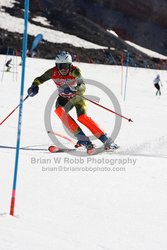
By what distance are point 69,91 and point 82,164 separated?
155 centimetres

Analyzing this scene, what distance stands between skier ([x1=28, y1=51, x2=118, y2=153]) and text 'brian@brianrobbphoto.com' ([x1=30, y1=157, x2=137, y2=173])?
69cm

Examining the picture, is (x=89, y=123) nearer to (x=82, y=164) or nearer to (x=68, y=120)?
(x=68, y=120)

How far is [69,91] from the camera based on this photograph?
7.31 metres

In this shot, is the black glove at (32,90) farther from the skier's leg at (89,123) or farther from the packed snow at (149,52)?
the packed snow at (149,52)

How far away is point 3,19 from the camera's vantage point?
46.1 metres

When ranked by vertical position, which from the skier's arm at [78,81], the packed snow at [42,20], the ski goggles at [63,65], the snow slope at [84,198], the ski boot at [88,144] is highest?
the packed snow at [42,20]

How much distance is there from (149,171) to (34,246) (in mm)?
3415

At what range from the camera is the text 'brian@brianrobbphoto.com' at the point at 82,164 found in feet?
19.7

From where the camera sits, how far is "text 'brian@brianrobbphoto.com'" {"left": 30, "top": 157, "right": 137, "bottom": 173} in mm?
5994

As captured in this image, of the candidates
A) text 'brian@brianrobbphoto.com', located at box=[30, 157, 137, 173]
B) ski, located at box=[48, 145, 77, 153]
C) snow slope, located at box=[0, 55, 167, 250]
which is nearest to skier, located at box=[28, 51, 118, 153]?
ski, located at box=[48, 145, 77, 153]

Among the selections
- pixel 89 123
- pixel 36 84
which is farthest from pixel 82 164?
pixel 36 84

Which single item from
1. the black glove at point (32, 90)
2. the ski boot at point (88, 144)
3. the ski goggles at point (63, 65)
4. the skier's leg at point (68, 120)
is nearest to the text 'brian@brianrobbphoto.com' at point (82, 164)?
the ski boot at point (88, 144)

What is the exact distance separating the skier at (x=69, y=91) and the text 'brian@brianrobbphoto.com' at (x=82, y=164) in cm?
69

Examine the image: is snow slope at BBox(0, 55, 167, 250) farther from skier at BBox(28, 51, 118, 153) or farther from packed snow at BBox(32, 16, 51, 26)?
packed snow at BBox(32, 16, 51, 26)
